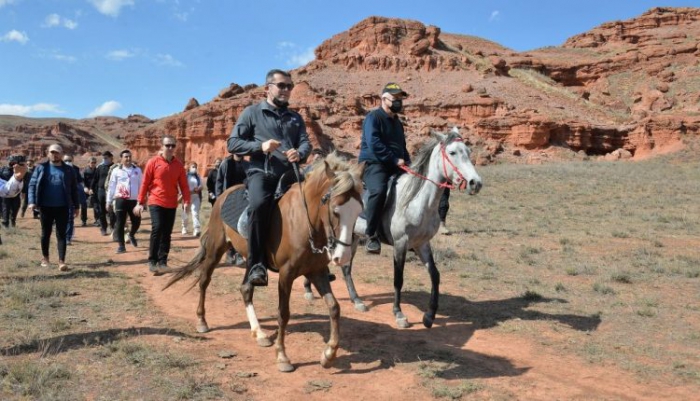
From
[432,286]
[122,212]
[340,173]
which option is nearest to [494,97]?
[122,212]

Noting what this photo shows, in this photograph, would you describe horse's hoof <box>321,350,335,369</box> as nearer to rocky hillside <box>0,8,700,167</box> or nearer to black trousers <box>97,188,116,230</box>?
black trousers <box>97,188,116,230</box>

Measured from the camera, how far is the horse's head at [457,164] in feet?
20.9

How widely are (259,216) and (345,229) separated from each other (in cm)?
130

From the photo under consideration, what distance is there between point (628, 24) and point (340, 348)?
113 metres

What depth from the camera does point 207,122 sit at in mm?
56969

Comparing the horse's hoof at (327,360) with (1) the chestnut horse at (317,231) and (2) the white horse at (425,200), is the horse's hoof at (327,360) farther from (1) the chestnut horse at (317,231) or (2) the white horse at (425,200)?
(2) the white horse at (425,200)

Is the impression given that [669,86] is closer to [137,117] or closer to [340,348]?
[340,348]

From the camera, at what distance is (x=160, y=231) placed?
919 centimetres

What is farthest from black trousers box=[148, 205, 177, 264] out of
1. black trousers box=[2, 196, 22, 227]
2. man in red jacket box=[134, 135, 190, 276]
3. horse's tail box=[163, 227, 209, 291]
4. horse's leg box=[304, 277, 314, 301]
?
black trousers box=[2, 196, 22, 227]

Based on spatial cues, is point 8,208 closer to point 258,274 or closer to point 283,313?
point 258,274

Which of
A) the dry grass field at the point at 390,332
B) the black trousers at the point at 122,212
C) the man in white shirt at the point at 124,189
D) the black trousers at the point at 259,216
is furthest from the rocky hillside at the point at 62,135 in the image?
the black trousers at the point at 259,216

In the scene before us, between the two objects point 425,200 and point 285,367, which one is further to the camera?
point 425,200

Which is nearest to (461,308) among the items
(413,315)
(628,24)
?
(413,315)

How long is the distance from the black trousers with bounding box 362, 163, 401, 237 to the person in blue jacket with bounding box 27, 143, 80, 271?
6.39 metres
